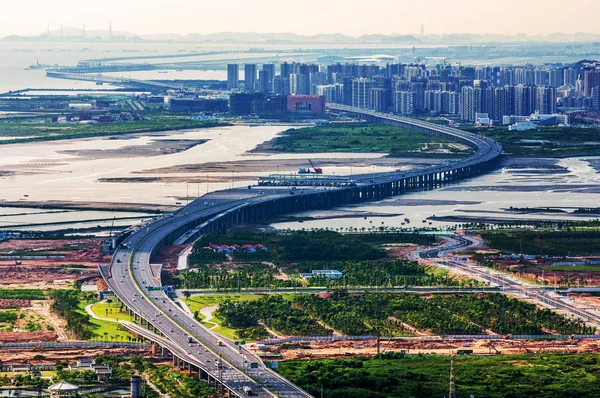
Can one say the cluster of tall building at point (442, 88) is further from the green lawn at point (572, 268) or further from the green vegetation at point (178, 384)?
the green vegetation at point (178, 384)

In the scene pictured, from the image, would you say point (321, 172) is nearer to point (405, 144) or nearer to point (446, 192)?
point (446, 192)

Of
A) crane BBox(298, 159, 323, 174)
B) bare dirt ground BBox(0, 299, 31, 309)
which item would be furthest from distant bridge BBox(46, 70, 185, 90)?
bare dirt ground BBox(0, 299, 31, 309)

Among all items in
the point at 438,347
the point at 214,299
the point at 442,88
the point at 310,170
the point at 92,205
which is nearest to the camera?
the point at 438,347

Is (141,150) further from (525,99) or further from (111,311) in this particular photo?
(111,311)

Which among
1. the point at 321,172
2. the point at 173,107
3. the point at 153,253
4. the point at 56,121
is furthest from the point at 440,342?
the point at 173,107

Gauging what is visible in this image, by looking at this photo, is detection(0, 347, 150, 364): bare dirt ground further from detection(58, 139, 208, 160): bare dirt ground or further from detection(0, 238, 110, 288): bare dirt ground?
detection(58, 139, 208, 160): bare dirt ground

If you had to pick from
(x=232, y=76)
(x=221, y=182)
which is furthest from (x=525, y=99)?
(x=221, y=182)
